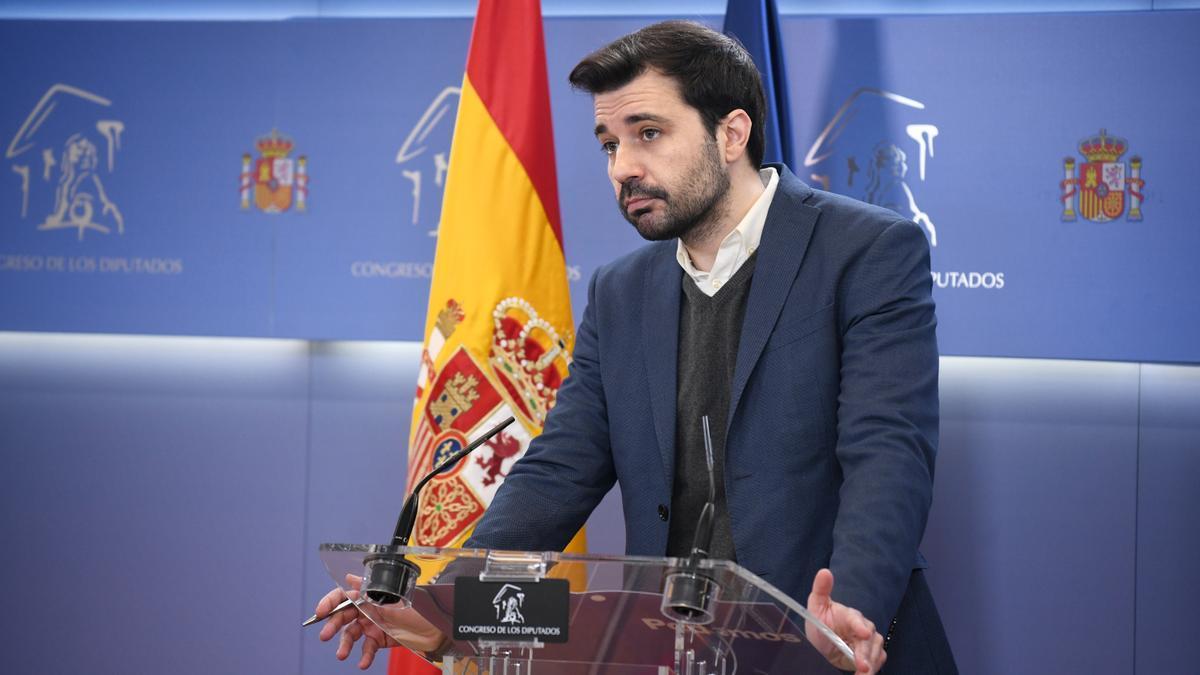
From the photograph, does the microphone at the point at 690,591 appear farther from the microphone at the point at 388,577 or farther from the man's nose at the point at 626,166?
the man's nose at the point at 626,166

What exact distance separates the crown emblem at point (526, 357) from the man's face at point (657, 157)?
1.10m

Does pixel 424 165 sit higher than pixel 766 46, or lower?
lower

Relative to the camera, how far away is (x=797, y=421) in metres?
1.94

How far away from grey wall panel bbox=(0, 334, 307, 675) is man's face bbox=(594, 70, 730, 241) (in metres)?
2.40

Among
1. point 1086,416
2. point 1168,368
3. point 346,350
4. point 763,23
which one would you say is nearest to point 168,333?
point 346,350

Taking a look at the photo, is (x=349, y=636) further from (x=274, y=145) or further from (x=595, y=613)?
(x=274, y=145)

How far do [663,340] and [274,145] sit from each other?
91.3 inches

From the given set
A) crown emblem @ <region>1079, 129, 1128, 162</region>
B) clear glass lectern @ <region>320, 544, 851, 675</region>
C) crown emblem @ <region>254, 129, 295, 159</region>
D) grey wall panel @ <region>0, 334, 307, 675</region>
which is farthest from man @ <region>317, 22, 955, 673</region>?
grey wall panel @ <region>0, 334, 307, 675</region>

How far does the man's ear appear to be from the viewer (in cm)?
216

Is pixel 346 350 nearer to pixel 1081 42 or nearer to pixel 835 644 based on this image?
pixel 1081 42

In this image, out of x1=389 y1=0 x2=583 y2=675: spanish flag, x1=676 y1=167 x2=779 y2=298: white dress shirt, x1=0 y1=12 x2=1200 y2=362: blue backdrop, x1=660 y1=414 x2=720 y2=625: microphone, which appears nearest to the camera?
x1=660 y1=414 x2=720 y2=625: microphone

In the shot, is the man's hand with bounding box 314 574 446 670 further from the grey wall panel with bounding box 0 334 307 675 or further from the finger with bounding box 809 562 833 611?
the grey wall panel with bounding box 0 334 307 675

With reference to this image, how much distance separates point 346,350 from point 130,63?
1.20 meters

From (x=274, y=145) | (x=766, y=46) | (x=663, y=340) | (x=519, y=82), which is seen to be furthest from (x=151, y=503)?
(x=663, y=340)
